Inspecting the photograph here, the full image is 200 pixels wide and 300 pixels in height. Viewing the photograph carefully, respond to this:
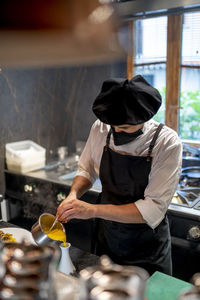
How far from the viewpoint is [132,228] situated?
159cm

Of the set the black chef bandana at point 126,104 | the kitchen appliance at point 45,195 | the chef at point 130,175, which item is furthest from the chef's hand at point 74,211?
the kitchen appliance at point 45,195

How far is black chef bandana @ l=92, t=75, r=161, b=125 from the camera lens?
1301 millimetres

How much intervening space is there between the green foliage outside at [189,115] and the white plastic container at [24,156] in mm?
1385

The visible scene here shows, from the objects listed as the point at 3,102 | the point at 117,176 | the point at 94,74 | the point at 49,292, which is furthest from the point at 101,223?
the point at 94,74

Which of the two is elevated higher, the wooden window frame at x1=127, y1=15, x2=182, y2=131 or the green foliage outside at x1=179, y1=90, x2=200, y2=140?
the wooden window frame at x1=127, y1=15, x2=182, y2=131

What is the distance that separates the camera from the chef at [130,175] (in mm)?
1336

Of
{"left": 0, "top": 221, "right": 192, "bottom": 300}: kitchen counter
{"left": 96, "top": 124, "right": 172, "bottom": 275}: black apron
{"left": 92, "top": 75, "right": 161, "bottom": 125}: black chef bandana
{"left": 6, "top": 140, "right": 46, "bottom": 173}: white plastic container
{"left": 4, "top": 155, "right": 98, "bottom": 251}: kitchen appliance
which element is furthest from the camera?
{"left": 6, "top": 140, "right": 46, "bottom": 173}: white plastic container

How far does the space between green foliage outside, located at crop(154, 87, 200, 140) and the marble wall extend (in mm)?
725

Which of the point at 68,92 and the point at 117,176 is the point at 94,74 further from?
the point at 117,176

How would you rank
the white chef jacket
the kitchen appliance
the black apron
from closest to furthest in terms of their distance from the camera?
1. the white chef jacket
2. the black apron
3. the kitchen appliance

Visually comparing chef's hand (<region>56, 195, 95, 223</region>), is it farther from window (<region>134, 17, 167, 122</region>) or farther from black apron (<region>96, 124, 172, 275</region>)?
window (<region>134, 17, 167, 122</region>)

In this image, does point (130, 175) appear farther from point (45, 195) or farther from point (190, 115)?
point (190, 115)

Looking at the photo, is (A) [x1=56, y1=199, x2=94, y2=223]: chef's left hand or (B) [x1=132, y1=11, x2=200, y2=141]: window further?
(B) [x1=132, y1=11, x2=200, y2=141]: window

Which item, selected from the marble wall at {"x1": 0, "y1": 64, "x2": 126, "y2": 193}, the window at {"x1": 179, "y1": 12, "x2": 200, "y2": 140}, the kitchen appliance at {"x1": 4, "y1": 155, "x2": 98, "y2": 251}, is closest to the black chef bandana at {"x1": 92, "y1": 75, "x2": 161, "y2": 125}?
the kitchen appliance at {"x1": 4, "y1": 155, "x2": 98, "y2": 251}
